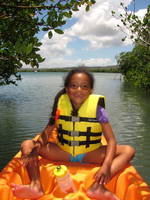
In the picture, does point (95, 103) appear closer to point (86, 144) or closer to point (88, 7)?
point (86, 144)

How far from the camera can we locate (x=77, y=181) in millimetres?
3561

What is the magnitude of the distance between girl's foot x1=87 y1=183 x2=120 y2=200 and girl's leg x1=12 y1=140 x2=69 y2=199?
63 cm

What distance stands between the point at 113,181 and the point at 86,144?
62cm

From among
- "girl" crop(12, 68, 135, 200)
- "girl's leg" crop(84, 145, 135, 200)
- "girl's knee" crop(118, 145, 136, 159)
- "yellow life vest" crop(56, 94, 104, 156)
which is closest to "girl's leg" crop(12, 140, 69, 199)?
"girl" crop(12, 68, 135, 200)

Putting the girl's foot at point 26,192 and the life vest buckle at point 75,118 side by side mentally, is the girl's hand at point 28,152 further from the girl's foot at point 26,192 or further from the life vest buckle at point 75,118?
the life vest buckle at point 75,118

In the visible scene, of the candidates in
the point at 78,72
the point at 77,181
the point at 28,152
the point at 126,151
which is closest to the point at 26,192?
the point at 28,152

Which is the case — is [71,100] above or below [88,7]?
below

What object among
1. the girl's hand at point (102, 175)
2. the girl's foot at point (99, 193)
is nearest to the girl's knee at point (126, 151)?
the girl's hand at point (102, 175)

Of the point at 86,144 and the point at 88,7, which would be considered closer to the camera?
the point at 88,7

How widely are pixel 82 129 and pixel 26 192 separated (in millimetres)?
1142

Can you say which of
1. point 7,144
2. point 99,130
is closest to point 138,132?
point 7,144

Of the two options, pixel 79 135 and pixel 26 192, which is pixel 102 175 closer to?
pixel 79 135

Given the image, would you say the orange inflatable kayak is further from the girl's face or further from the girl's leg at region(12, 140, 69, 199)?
the girl's face

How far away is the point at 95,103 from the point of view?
382cm
